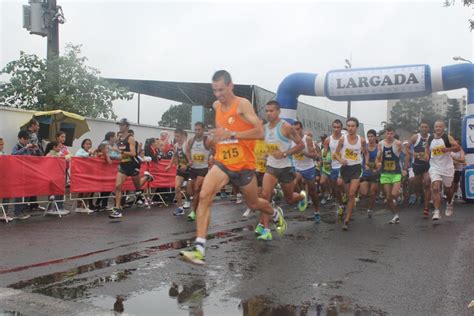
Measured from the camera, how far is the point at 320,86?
1553 centimetres

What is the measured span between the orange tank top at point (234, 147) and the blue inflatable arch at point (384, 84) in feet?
33.2

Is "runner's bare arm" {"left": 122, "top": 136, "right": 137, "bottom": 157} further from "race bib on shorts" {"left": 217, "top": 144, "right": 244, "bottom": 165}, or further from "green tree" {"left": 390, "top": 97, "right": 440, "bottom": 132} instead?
"green tree" {"left": 390, "top": 97, "right": 440, "bottom": 132}

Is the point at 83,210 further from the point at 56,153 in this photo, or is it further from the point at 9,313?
the point at 9,313

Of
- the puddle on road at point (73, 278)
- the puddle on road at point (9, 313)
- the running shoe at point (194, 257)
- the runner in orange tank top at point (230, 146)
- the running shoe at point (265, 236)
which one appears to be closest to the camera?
the puddle on road at point (9, 313)

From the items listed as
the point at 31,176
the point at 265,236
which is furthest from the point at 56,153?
the point at 265,236

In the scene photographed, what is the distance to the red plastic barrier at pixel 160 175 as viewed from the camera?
525 inches

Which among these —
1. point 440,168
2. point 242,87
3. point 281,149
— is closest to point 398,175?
point 440,168

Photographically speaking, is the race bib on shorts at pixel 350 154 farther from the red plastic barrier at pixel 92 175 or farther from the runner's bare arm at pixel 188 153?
the red plastic barrier at pixel 92 175

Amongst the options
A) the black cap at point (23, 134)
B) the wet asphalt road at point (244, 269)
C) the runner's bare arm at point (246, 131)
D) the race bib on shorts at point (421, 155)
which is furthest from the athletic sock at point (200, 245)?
the race bib on shorts at point (421, 155)

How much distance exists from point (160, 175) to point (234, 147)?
852 cm

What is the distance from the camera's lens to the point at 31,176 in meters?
9.93

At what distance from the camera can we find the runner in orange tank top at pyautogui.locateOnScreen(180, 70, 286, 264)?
5141 millimetres

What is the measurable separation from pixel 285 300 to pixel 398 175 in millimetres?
6195

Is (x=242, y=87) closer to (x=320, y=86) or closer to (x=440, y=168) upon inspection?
(x=320, y=86)
